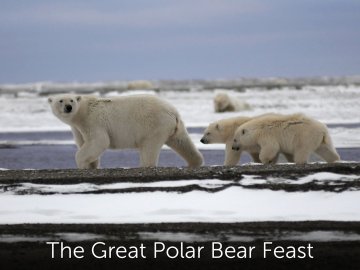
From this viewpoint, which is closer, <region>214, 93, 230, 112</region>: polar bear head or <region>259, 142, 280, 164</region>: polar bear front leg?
<region>259, 142, 280, 164</region>: polar bear front leg

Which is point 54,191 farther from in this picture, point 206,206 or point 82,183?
point 206,206

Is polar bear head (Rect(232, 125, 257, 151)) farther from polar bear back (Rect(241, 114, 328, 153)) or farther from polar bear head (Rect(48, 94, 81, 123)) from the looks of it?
polar bear head (Rect(48, 94, 81, 123))

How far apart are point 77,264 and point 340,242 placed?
1.41 m

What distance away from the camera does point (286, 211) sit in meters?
3.98

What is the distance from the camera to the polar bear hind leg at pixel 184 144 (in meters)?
8.42

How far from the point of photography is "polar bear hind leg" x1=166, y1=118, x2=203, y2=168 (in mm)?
8422

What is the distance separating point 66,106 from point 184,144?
1.49m

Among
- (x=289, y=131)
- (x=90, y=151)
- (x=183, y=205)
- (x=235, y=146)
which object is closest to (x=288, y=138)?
(x=289, y=131)

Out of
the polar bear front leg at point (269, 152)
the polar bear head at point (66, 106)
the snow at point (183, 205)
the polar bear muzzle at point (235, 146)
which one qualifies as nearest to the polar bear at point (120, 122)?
the polar bear head at point (66, 106)

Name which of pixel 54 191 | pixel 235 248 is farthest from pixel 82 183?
pixel 235 248

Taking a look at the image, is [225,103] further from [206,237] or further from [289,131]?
[206,237]

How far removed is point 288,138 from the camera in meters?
8.20

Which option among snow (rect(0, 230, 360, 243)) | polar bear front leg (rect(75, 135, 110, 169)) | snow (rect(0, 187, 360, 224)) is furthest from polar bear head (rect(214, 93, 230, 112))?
snow (rect(0, 230, 360, 243))

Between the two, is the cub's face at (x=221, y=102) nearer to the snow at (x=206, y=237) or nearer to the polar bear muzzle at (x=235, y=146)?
the polar bear muzzle at (x=235, y=146)
